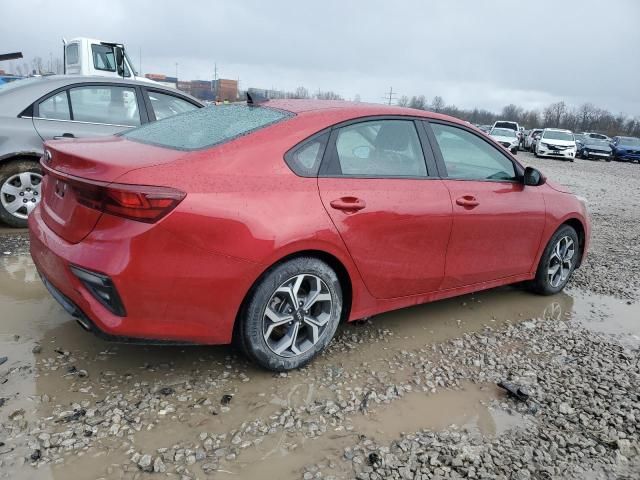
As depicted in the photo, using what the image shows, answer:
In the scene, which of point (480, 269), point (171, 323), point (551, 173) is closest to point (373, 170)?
point (480, 269)

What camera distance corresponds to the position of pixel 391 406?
283cm

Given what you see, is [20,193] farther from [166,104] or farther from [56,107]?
[166,104]

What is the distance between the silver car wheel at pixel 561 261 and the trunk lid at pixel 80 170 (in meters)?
3.52

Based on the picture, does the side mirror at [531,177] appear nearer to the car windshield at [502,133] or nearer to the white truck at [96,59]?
the white truck at [96,59]

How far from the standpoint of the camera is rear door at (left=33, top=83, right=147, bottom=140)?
5.35 meters

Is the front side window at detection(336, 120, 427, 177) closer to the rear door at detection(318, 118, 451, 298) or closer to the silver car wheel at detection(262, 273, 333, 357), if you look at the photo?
the rear door at detection(318, 118, 451, 298)

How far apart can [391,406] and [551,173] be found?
17366mm

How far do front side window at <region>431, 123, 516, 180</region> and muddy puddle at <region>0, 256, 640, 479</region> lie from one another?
118 cm

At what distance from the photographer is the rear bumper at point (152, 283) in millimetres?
2432

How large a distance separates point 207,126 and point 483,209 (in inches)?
80.3

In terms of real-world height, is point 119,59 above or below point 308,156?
above

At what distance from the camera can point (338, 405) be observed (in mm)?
2795

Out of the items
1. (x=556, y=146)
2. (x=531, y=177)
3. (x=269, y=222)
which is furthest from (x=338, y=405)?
(x=556, y=146)

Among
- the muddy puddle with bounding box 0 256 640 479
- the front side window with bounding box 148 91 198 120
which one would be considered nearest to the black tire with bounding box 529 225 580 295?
the muddy puddle with bounding box 0 256 640 479
